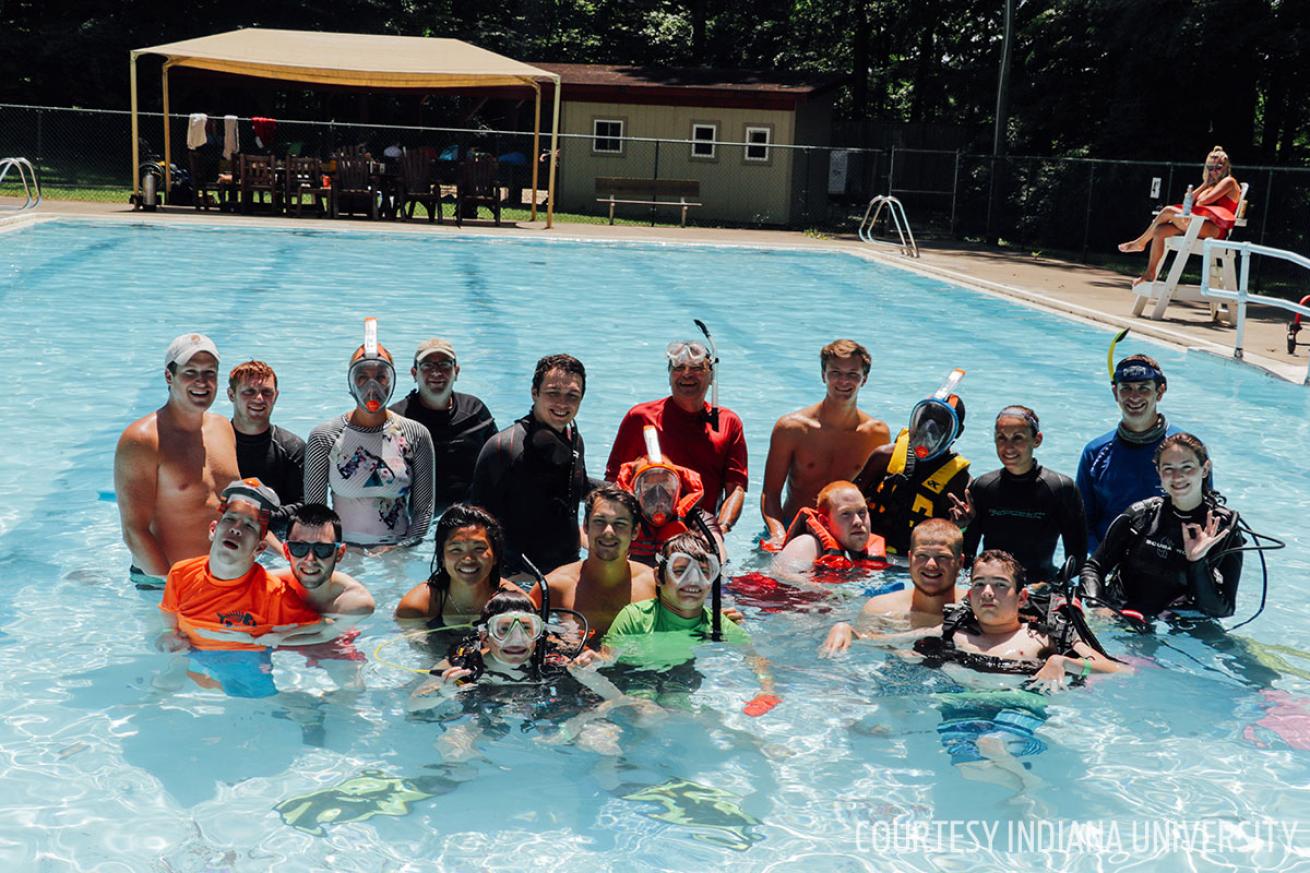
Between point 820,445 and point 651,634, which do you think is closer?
point 651,634

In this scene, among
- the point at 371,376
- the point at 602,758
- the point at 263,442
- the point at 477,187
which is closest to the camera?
the point at 602,758

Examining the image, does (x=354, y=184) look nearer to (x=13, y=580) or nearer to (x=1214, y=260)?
(x=1214, y=260)

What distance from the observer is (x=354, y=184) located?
2547cm

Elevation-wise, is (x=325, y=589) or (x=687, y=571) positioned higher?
(x=687, y=571)

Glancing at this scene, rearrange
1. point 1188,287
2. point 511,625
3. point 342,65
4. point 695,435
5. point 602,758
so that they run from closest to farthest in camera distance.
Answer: point 511,625
point 602,758
point 695,435
point 1188,287
point 342,65

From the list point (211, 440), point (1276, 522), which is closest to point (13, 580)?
point (211, 440)

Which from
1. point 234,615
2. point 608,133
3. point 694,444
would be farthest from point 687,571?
point 608,133

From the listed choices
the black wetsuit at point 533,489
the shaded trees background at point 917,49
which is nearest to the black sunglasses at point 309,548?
the black wetsuit at point 533,489

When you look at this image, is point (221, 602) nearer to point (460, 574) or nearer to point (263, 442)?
point (460, 574)

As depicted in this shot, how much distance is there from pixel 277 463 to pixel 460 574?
5.47ft

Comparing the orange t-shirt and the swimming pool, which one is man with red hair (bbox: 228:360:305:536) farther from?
the orange t-shirt

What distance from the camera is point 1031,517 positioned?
6328 millimetres

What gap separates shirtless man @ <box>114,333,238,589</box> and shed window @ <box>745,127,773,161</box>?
26.7 metres

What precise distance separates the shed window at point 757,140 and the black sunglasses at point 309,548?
2726 centimetres
